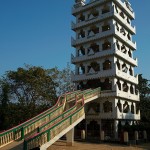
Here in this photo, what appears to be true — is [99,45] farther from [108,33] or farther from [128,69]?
[128,69]

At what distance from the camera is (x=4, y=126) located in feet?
128

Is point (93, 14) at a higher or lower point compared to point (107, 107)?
higher

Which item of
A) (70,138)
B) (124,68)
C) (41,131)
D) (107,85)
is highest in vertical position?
(124,68)

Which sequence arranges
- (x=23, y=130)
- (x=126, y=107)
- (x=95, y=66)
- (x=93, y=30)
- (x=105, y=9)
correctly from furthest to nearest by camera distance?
(x=93, y=30), (x=105, y=9), (x=95, y=66), (x=126, y=107), (x=23, y=130)

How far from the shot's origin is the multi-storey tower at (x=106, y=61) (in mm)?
32031

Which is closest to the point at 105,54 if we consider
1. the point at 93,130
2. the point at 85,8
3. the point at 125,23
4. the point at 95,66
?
the point at 95,66

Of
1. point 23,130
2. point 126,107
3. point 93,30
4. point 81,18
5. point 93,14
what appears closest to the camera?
point 23,130

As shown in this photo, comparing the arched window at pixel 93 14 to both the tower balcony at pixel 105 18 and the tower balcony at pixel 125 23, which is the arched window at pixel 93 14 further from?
the tower balcony at pixel 125 23

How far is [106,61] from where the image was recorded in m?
34.7

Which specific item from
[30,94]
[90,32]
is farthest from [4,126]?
[90,32]

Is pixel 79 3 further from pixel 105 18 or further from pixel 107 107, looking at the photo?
pixel 107 107

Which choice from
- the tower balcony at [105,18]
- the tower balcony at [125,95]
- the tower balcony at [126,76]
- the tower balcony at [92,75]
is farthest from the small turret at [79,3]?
the tower balcony at [125,95]

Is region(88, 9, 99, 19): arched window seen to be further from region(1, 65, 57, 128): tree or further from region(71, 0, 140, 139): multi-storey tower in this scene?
region(1, 65, 57, 128): tree

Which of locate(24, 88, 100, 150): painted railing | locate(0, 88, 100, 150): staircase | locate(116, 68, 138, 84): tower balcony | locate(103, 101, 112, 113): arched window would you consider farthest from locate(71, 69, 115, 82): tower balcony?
locate(0, 88, 100, 150): staircase
